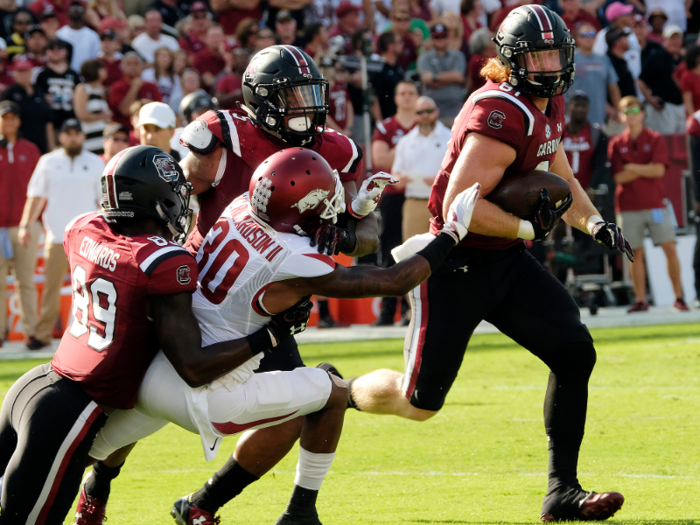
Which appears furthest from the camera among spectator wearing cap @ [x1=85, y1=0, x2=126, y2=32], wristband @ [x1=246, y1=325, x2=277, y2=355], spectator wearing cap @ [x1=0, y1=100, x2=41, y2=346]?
spectator wearing cap @ [x1=85, y1=0, x2=126, y2=32]

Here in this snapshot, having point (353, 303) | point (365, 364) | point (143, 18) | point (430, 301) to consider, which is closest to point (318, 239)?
point (430, 301)

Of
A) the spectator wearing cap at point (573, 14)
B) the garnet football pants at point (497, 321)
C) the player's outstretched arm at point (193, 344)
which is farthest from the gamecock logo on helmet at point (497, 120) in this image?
the spectator wearing cap at point (573, 14)

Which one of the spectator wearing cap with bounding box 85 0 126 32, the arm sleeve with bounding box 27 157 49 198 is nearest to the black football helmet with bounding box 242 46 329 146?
the arm sleeve with bounding box 27 157 49 198

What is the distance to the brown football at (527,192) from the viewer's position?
4090mm

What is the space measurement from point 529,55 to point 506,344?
214 inches

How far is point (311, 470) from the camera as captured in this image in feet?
12.4

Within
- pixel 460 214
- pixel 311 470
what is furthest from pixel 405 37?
pixel 311 470

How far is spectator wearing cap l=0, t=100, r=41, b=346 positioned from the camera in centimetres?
991

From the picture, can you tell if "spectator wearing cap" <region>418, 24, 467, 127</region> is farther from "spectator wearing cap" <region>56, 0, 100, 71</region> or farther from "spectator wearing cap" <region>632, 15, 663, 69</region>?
"spectator wearing cap" <region>56, 0, 100, 71</region>

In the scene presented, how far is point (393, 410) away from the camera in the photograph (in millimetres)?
4543

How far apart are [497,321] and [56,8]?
34.8 feet

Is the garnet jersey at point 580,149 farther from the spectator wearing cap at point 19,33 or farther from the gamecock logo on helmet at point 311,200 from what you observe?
the gamecock logo on helmet at point 311,200

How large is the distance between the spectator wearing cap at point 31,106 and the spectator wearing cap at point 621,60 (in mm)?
6810

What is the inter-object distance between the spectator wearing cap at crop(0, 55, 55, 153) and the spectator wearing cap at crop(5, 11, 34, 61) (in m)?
1.05
